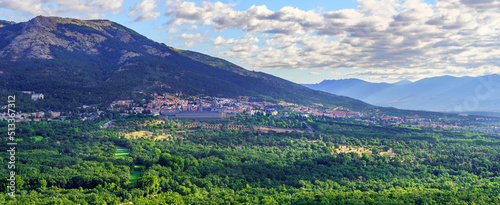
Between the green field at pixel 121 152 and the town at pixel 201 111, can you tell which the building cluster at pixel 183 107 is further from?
the green field at pixel 121 152

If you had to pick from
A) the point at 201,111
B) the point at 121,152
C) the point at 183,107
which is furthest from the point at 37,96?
the point at 121,152

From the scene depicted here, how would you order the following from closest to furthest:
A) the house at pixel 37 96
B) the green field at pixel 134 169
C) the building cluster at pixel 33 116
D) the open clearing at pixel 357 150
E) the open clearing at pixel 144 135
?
1. the green field at pixel 134 169
2. the open clearing at pixel 357 150
3. the open clearing at pixel 144 135
4. the building cluster at pixel 33 116
5. the house at pixel 37 96

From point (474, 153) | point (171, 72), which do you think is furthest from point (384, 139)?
point (171, 72)

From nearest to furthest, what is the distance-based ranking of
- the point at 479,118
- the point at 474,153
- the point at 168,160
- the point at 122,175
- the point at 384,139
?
the point at 122,175 → the point at 168,160 → the point at 474,153 → the point at 384,139 → the point at 479,118

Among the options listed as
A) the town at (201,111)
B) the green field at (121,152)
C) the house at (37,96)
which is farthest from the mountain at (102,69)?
the green field at (121,152)

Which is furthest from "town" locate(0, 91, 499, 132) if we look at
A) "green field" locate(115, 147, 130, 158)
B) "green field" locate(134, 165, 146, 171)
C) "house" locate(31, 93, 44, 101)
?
"green field" locate(134, 165, 146, 171)

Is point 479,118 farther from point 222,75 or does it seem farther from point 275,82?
point 222,75
